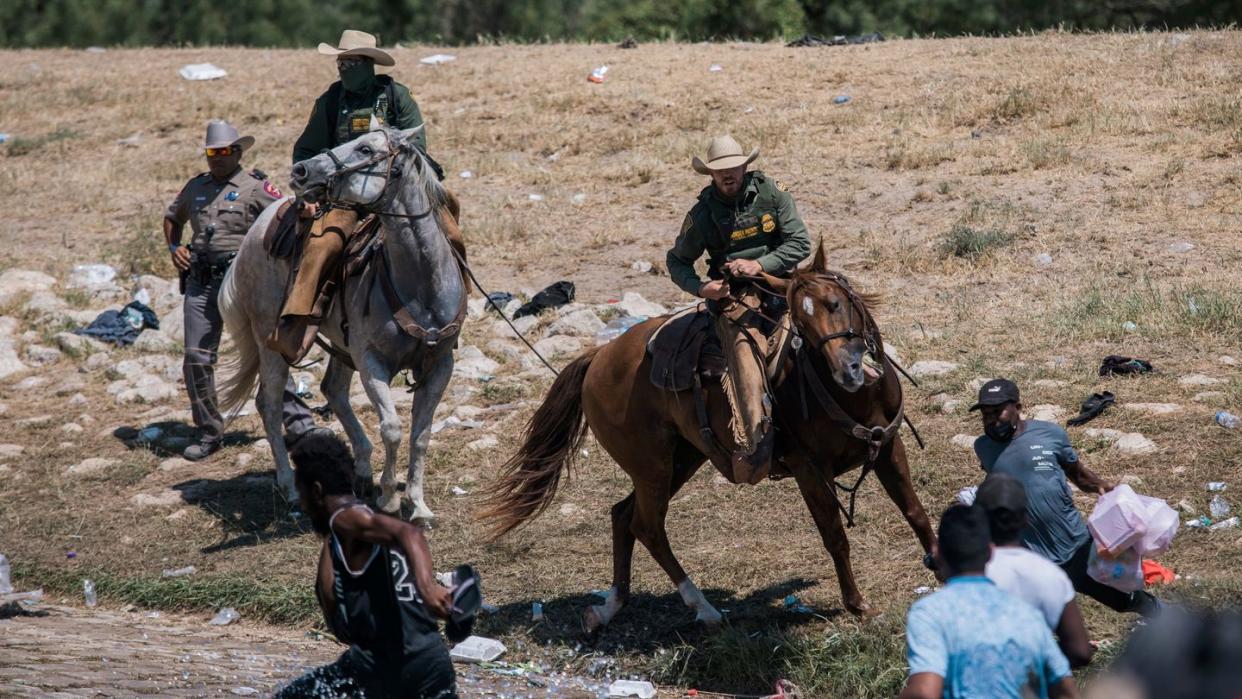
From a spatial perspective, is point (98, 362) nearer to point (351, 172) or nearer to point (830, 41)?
point (351, 172)

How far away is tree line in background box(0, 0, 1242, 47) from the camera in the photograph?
99.2 ft

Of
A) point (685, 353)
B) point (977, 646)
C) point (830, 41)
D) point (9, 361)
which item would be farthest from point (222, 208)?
point (830, 41)

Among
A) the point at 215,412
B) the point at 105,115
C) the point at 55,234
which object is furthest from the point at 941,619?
the point at 105,115

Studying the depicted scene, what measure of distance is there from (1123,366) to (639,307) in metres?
4.28

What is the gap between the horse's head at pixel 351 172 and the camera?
27.5 ft

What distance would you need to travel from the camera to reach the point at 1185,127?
1416 centimetres

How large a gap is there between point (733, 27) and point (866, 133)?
16.9m

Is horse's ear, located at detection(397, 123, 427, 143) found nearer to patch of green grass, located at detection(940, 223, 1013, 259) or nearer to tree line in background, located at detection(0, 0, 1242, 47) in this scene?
patch of green grass, located at detection(940, 223, 1013, 259)

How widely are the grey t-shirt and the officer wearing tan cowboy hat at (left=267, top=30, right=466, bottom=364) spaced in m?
4.17

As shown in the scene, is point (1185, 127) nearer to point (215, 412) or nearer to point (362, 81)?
point (362, 81)

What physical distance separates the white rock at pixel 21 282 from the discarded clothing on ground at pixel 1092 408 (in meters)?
10.1

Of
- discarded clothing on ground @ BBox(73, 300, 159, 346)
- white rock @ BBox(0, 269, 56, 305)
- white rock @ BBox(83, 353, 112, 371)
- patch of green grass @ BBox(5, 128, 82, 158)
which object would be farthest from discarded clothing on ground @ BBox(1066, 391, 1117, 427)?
patch of green grass @ BBox(5, 128, 82, 158)

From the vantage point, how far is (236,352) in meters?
10.7

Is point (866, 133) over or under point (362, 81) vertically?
under
